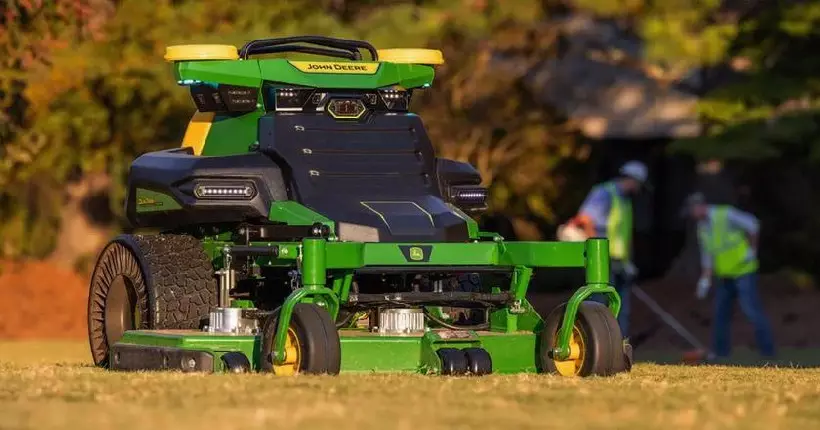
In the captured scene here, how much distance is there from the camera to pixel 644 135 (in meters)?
37.1

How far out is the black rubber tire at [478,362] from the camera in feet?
46.3

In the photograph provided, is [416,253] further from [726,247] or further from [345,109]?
[726,247]

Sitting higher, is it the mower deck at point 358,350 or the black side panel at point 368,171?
the black side panel at point 368,171

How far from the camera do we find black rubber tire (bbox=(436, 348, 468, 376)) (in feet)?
46.2

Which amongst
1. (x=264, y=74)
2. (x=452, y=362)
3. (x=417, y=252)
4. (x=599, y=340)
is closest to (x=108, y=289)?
(x=264, y=74)

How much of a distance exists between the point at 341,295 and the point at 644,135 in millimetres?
23168

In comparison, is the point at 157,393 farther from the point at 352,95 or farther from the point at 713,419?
the point at 352,95

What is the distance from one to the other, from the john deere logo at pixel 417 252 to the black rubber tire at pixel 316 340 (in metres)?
0.87

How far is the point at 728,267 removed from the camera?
2398 centimetres

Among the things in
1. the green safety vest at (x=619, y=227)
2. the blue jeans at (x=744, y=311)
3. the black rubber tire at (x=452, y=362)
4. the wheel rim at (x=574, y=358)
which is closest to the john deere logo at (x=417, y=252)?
the black rubber tire at (x=452, y=362)

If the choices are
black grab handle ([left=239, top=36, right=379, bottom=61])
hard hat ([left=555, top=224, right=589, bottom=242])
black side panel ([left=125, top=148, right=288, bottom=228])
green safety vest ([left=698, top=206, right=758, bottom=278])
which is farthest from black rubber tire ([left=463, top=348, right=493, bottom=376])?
green safety vest ([left=698, top=206, right=758, bottom=278])

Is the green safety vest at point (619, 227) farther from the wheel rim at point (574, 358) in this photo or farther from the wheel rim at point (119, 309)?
the wheel rim at point (574, 358)

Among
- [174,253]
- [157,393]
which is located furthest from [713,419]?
[174,253]

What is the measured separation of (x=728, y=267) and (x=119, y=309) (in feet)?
31.8
